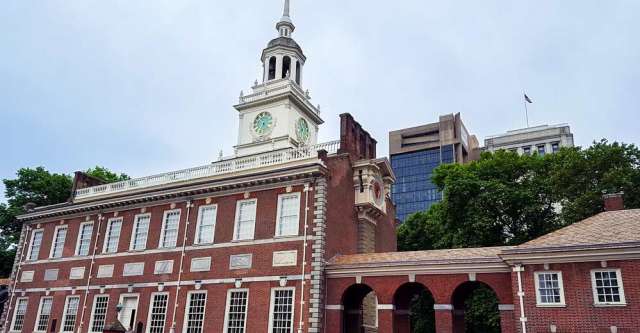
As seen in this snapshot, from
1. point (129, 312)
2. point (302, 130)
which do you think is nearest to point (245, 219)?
point (129, 312)

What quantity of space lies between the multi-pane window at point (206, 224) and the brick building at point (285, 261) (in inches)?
2.8

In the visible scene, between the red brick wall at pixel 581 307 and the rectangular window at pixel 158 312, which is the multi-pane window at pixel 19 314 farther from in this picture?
the red brick wall at pixel 581 307

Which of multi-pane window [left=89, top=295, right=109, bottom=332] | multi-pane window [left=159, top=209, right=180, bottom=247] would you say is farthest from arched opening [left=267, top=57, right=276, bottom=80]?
multi-pane window [left=89, top=295, right=109, bottom=332]

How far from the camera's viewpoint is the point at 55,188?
153ft

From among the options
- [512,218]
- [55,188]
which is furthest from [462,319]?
[55,188]

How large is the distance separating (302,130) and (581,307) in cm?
2601

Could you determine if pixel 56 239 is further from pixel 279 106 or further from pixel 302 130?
pixel 302 130

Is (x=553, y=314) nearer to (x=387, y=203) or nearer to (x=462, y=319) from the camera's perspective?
(x=462, y=319)

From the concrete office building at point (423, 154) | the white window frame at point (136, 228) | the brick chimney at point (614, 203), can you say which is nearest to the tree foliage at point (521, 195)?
the brick chimney at point (614, 203)

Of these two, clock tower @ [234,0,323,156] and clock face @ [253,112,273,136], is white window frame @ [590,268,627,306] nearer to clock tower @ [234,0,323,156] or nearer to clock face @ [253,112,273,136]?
clock tower @ [234,0,323,156]

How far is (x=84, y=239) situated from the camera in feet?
112

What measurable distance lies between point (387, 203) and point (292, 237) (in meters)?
9.91

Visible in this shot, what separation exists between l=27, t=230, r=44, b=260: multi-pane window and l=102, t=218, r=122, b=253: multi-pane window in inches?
272

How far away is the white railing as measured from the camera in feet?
97.5
